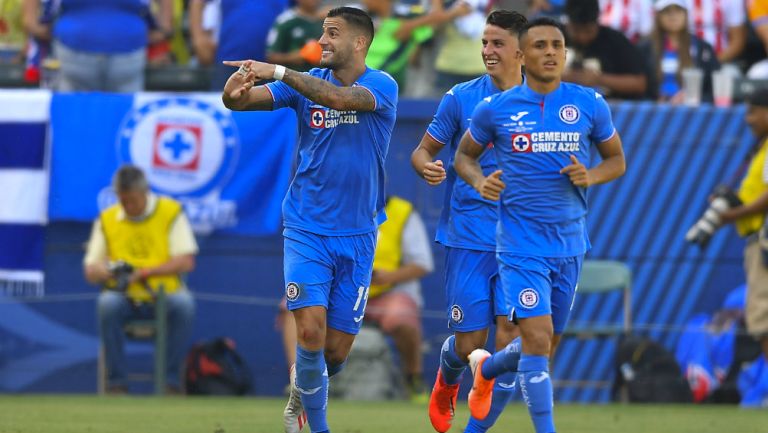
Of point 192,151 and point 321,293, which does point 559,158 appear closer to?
point 321,293

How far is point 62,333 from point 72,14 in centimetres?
297

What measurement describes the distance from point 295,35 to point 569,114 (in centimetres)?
659

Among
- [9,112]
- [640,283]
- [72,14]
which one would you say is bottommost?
[640,283]

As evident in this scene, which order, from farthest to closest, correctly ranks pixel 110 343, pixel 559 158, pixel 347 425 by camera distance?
1. pixel 110 343
2. pixel 347 425
3. pixel 559 158

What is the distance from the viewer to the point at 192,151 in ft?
47.7

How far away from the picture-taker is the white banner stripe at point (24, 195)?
14523 millimetres

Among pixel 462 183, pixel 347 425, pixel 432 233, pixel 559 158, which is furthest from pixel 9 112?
pixel 559 158

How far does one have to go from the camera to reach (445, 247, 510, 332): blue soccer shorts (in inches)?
356

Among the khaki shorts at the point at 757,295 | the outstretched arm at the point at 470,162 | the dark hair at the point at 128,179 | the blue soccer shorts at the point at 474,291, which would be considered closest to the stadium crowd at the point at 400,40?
the dark hair at the point at 128,179

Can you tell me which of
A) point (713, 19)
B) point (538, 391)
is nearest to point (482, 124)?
point (538, 391)

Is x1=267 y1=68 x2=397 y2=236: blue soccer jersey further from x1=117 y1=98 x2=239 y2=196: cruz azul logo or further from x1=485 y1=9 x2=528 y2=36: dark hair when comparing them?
x1=117 y1=98 x2=239 y2=196: cruz azul logo

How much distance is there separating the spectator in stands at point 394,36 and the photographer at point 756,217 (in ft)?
10.3

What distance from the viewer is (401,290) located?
14.0 metres

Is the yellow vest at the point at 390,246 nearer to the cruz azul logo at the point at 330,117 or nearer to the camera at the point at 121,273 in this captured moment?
the camera at the point at 121,273
